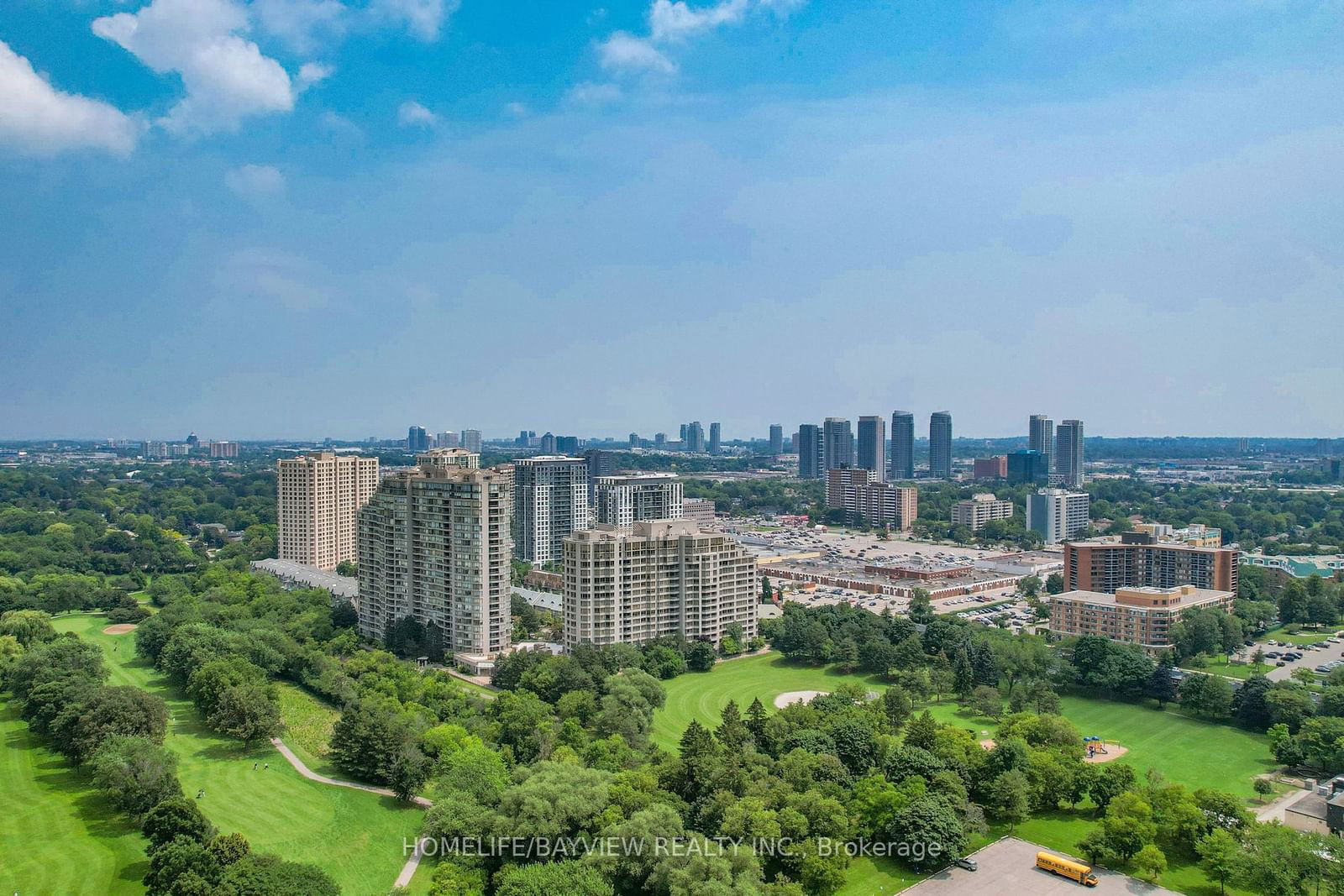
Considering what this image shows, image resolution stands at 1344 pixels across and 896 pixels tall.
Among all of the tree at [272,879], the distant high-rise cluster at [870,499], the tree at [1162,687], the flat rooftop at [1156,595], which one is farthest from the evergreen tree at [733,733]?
the distant high-rise cluster at [870,499]

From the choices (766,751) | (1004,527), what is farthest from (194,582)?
(1004,527)

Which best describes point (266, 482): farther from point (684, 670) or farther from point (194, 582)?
point (684, 670)

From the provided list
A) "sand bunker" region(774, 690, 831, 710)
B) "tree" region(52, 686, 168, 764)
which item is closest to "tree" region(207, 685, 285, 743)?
"tree" region(52, 686, 168, 764)

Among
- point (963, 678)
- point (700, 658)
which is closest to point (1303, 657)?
point (963, 678)

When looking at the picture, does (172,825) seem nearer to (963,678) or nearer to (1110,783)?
(1110,783)

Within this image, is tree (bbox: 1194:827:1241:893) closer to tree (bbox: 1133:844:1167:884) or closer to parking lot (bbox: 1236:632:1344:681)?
tree (bbox: 1133:844:1167:884)

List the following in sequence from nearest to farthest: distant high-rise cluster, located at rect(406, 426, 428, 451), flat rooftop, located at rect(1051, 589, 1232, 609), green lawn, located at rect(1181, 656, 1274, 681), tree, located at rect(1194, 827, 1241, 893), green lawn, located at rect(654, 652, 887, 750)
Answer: tree, located at rect(1194, 827, 1241, 893) → green lawn, located at rect(654, 652, 887, 750) → green lawn, located at rect(1181, 656, 1274, 681) → flat rooftop, located at rect(1051, 589, 1232, 609) → distant high-rise cluster, located at rect(406, 426, 428, 451)
